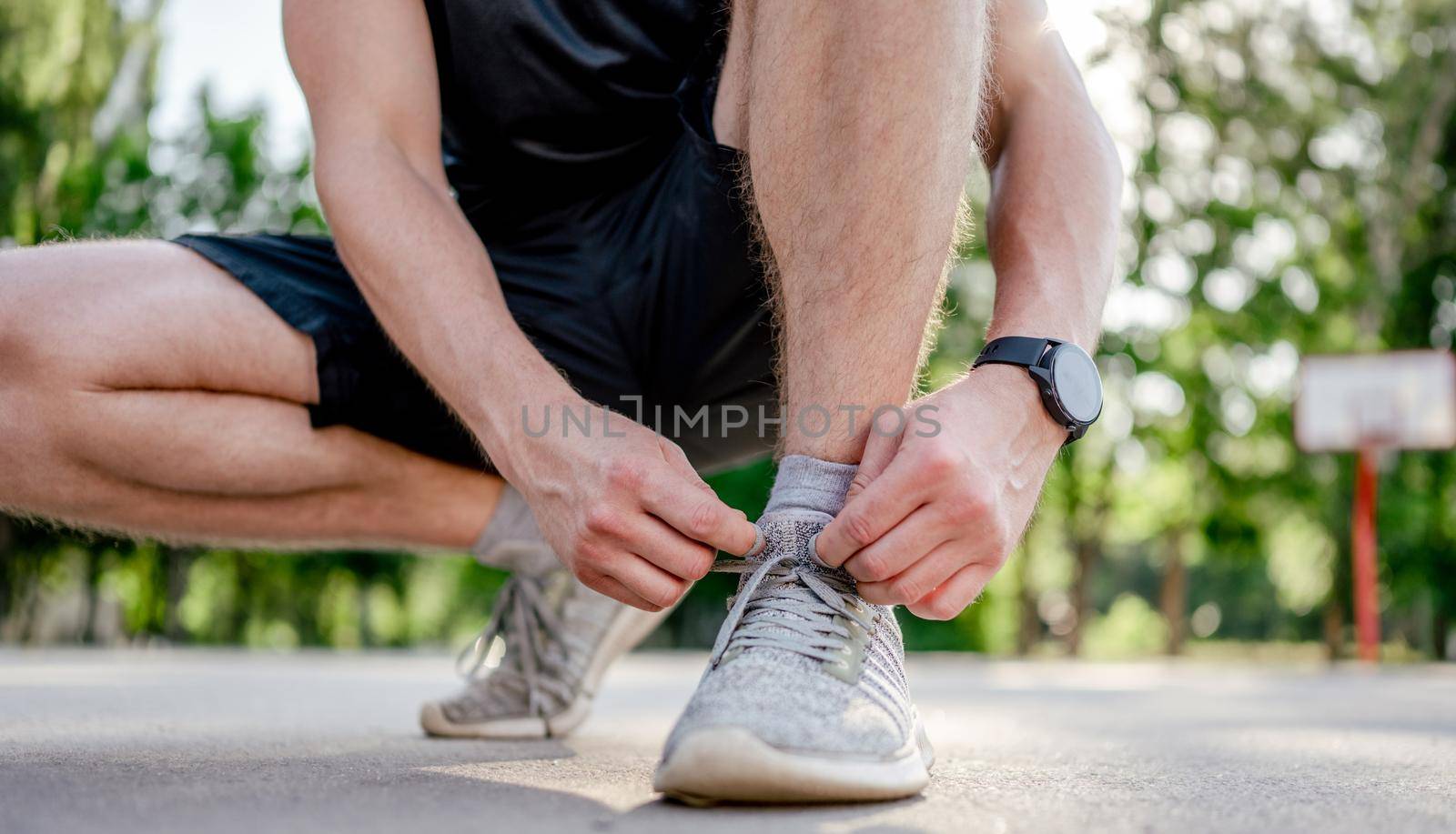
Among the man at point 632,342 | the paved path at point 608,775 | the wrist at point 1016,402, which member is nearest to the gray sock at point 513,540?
the man at point 632,342

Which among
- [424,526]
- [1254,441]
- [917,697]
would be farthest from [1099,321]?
[1254,441]

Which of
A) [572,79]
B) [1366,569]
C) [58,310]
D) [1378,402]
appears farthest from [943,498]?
[1378,402]

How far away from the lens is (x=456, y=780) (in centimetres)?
109

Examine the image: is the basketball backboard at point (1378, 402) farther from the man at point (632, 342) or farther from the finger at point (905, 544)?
the finger at point (905, 544)

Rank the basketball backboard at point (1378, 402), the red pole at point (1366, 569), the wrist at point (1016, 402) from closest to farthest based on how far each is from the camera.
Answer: the wrist at point (1016, 402) < the red pole at point (1366, 569) < the basketball backboard at point (1378, 402)

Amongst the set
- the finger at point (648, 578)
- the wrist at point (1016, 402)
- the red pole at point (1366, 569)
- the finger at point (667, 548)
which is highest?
the wrist at point (1016, 402)

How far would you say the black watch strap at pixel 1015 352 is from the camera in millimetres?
1148

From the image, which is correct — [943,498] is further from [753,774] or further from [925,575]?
[753,774]

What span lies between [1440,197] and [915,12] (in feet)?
53.8

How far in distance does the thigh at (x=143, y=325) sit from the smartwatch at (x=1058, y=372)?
90cm

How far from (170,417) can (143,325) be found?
0.41 ft

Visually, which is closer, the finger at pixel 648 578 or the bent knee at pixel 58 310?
the finger at pixel 648 578

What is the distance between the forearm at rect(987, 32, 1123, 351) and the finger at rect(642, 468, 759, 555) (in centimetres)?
38

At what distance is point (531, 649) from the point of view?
183 centimetres
